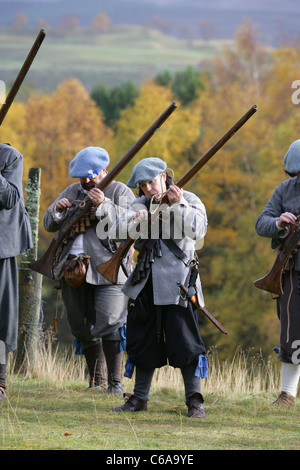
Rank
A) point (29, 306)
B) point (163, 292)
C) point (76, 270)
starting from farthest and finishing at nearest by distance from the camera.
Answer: point (29, 306) → point (76, 270) → point (163, 292)

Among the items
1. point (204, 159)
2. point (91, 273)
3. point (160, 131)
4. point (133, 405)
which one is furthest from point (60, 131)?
point (133, 405)

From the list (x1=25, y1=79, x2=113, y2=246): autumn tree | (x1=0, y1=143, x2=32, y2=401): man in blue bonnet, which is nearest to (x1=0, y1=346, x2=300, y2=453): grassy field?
(x1=0, y1=143, x2=32, y2=401): man in blue bonnet

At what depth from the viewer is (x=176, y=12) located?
145m

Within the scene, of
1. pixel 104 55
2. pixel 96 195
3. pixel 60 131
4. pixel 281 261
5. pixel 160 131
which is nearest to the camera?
pixel 281 261

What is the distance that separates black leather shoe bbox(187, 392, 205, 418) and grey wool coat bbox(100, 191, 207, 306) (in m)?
0.64

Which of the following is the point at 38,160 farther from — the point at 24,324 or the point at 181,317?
the point at 181,317

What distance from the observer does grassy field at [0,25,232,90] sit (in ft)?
298

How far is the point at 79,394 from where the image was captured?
247 inches

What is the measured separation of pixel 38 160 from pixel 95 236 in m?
34.0

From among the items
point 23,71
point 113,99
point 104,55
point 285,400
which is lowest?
point 285,400

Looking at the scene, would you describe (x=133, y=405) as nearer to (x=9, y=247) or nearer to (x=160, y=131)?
(x=9, y=247)

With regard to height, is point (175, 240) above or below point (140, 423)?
above

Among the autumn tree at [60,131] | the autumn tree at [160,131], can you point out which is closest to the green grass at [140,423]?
the autumn tree at [160,131]

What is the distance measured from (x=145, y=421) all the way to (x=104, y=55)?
100999mm
